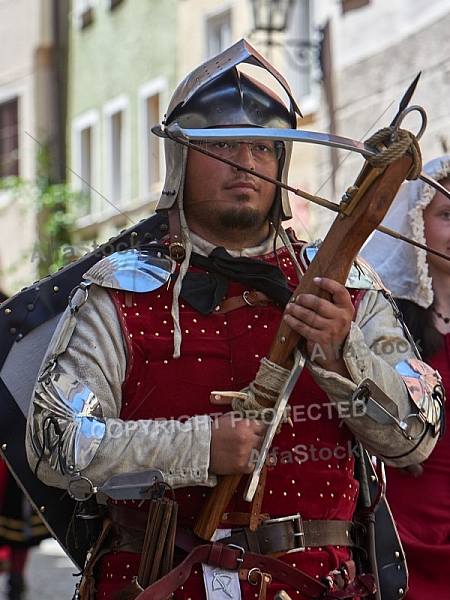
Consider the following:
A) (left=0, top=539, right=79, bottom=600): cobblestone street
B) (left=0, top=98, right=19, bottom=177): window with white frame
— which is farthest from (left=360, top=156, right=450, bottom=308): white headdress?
(left=0, top=98, right=19, bottom=177): window with white frame

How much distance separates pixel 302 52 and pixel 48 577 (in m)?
4.78

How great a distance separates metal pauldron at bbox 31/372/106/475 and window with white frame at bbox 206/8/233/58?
1127 cm

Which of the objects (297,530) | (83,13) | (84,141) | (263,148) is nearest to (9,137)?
(83,13)

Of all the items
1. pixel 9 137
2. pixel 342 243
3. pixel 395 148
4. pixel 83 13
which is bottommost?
pixel 9 137

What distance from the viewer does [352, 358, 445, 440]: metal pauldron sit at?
138 inches

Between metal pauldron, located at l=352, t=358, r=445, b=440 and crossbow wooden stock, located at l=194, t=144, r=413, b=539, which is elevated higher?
crossbow wooden stock, located at l=194, t=144, r=413, b=539

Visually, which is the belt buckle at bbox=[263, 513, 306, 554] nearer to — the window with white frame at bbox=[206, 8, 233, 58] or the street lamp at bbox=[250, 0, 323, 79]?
the street lamp at bbox=[250, 0, 323, 79]

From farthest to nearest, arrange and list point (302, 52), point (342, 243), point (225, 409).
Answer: point (302, 52) → point (225, 409) → point (342, 243)

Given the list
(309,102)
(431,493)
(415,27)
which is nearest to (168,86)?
(415,27)

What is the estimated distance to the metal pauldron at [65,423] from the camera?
138 inches

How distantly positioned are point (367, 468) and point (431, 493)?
618 mm

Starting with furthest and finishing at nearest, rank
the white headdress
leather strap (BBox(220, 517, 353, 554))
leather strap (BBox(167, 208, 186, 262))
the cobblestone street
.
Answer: the cobblestone street < the white headdress < leather strap (BBox(167, 208, 186, 262)) < leather strap (BBox(220, 517, 353, 554))

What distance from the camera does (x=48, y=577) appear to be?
30.2 ft
